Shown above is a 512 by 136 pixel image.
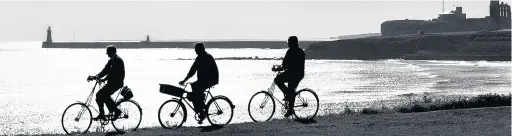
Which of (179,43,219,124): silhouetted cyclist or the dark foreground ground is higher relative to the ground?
(179,43,219,124): silhouetted cyclist

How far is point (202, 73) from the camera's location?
48.6 feet

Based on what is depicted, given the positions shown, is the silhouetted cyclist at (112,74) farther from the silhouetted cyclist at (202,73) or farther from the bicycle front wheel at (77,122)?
the silhouetted cyclist at (202,73)

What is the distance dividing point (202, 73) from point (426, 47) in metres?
150

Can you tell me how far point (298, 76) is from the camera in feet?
53.0

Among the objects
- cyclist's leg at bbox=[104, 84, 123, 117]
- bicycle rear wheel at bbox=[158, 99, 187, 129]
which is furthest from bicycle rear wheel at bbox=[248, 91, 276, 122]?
cyclist's leg at bbox=[104, 84, 123, 117]

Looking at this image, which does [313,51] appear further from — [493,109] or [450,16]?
[493,109]

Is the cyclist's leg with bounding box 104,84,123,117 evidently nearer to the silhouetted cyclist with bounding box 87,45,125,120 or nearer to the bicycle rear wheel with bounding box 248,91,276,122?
the silhouetted cyclist with bounding box 87,45,125,120

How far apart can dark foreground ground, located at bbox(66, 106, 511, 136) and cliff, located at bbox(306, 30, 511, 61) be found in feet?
408

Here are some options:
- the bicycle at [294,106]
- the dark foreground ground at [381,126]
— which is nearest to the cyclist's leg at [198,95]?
the dark foreground ground at [381,126]

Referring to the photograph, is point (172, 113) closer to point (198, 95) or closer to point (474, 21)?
point (198, 95)

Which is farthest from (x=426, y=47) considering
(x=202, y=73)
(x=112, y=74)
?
(x=112, y=74)

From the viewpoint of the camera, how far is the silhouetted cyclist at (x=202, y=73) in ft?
48.3

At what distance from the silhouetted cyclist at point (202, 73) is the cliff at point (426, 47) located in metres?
127

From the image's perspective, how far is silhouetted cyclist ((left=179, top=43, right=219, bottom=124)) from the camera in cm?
1473
